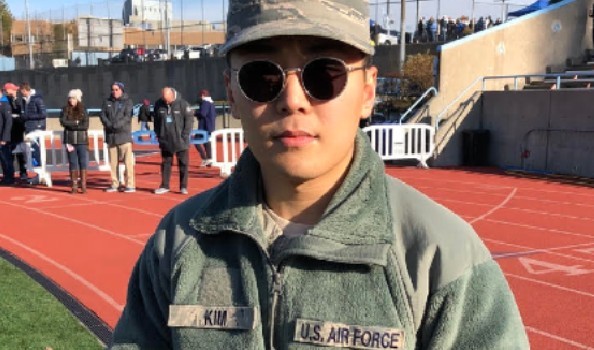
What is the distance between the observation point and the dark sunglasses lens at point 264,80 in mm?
1451

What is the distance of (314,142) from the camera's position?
1457 millimetres

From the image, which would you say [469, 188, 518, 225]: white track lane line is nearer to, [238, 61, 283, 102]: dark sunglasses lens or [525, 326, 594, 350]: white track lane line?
[525, 326, 594, 350]: white track lane line

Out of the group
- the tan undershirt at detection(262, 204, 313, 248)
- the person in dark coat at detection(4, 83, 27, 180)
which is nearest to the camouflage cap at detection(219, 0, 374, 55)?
the tan undershirt at detection(262, 204, 313, 248)

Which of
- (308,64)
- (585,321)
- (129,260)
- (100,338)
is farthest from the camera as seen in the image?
(129,260)

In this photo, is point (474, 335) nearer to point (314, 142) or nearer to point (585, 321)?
point (314, 142)

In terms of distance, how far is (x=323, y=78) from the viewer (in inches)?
56.8

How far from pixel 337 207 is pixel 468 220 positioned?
833 centimetres

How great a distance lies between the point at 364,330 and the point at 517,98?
52.3 ft

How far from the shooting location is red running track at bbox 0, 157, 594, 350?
5.64m

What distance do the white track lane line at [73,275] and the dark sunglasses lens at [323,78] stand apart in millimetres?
4473

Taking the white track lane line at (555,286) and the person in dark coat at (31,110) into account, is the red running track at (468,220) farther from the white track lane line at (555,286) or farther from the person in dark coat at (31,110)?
the person in dark coat at (31,110)

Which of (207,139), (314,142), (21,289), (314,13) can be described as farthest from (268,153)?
(207,139)

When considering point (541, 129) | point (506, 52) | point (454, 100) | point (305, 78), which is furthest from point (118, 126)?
point (506, 52)

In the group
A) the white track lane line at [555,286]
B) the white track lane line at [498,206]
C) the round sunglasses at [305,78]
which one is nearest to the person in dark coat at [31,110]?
the white track lane line at [498,206]
